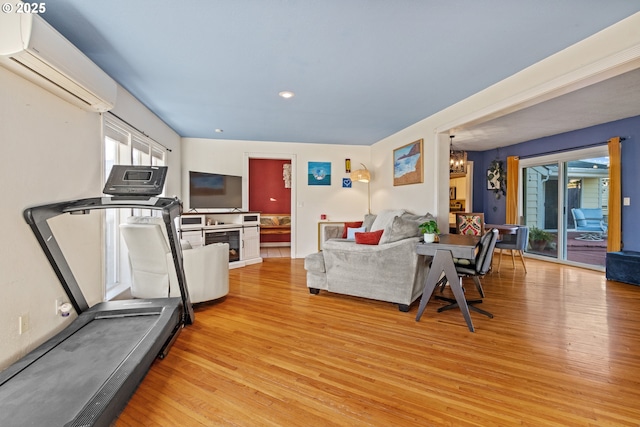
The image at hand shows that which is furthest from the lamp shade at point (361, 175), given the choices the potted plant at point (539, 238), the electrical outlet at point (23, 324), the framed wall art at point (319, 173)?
the electrical outlet at point (23, 324)

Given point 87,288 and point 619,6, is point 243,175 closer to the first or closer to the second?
point 87,288

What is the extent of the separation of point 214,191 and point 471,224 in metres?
4.62

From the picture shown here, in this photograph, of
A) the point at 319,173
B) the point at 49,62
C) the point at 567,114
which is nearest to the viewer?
the point at 49,62

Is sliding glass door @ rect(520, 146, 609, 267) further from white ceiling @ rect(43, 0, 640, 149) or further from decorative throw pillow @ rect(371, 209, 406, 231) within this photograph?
decorative throw pillow @ rect(371, 209, 406, 231)

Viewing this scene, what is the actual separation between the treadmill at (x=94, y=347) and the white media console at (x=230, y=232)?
2121 millimetres

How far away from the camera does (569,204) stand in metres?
5.27

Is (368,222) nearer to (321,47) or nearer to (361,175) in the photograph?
(361,175)

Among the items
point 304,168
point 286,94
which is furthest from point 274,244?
point 286,94

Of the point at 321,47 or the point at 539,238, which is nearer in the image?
the point at 321,47

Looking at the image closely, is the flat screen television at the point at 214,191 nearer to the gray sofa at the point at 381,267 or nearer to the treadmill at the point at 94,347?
the gray sofa at the point at 381,267

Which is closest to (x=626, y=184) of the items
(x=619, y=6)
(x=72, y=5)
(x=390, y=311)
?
(x=619, y=6)

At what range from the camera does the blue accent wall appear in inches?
164

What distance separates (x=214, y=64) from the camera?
2557 mm

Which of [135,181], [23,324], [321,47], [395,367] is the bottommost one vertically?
[395,367]
